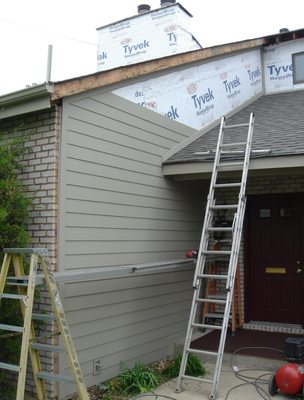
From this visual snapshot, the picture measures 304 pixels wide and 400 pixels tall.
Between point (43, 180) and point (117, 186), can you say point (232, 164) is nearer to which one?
point (117, 186)

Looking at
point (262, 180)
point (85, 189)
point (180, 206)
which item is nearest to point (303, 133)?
point (262, 180)

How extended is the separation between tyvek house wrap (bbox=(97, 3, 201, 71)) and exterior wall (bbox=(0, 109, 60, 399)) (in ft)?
34.6

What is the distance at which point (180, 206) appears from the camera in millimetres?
7094

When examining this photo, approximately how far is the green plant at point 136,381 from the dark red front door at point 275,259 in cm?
281

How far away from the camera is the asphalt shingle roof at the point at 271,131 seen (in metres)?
6.14

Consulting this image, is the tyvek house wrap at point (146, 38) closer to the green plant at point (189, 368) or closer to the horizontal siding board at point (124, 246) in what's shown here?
the horizontal siding board at point (124, 246)

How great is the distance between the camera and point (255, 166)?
19.9 feet

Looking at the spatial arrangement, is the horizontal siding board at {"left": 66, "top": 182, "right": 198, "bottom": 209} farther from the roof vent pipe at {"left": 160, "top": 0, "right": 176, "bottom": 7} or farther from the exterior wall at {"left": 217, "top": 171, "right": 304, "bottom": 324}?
the roof vent pipe at {"left": 160, "top": 0, "right": 176, "bottom": 7}

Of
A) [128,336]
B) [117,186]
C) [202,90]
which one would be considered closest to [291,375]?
[128,336]

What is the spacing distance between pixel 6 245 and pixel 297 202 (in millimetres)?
4899

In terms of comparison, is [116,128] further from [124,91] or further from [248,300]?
[248,300]

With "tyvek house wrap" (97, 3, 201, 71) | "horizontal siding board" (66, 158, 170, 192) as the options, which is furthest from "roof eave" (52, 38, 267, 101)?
"tyvek house wrap" (97, 3, 201, 71)

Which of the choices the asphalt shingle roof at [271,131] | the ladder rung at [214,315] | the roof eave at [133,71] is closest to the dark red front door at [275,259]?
the ladder rung at [214,315]

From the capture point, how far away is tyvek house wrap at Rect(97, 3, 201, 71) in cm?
1452
